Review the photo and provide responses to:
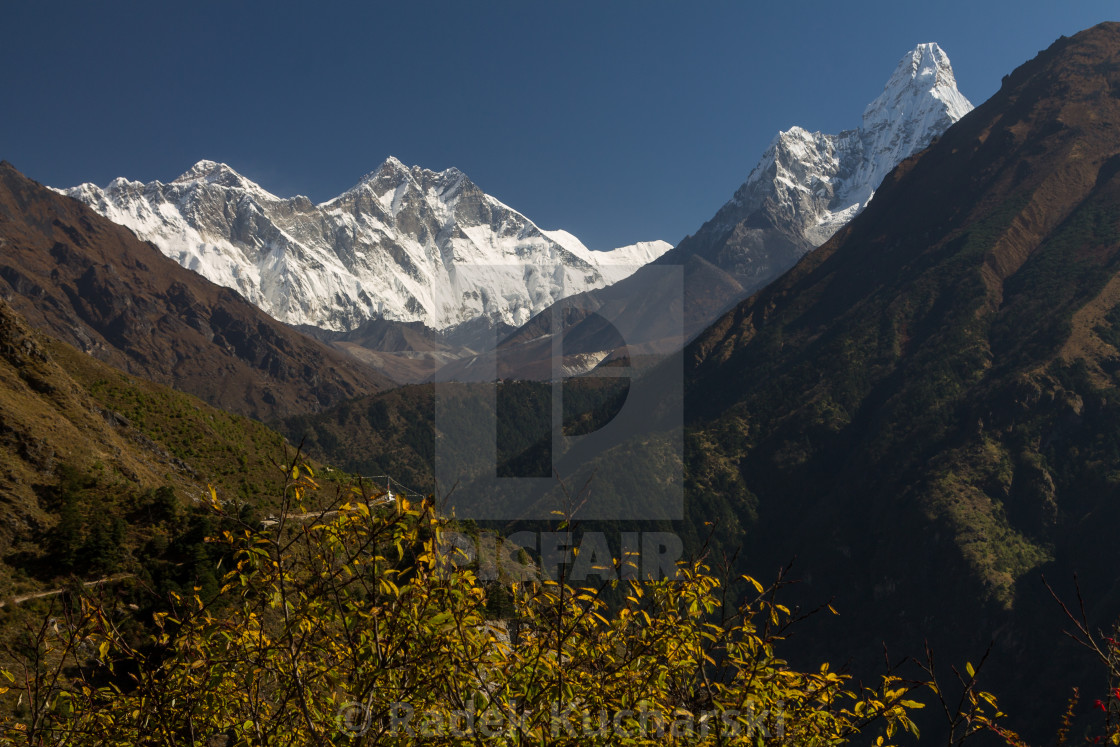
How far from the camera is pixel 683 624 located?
700 cm

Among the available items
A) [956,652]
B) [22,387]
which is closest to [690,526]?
[956,652]

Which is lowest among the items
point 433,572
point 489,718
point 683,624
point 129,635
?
point 129,635

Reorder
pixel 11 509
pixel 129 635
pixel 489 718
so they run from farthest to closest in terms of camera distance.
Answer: pixel 11 509 < pixel 129 635 < pixel 489 718

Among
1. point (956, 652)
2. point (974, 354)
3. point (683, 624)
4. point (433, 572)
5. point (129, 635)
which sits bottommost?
point (956, 652)

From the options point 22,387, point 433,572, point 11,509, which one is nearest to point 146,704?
point 433,572

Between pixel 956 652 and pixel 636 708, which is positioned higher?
pixel 636 708

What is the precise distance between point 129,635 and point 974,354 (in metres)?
215

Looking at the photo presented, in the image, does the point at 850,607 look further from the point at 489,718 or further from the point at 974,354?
the point at 489,718

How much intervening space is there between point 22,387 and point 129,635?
59.0ft

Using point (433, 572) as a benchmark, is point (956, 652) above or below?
below

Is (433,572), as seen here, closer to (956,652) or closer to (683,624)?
(683,624)

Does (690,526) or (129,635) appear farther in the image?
(690,526)

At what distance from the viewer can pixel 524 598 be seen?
723 centimetres

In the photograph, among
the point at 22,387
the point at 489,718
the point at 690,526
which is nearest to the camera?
the point at 489,718
